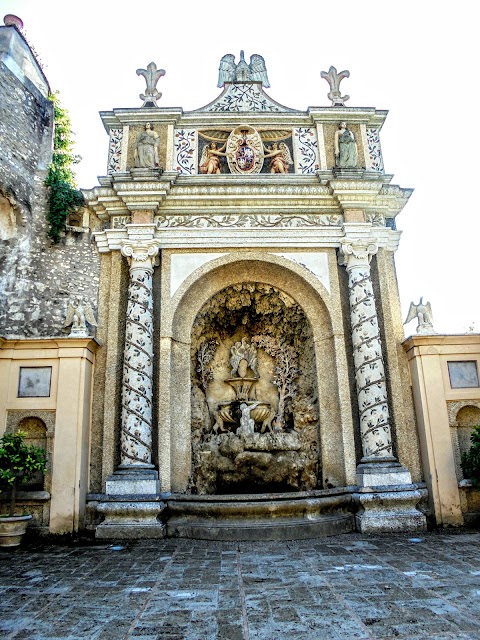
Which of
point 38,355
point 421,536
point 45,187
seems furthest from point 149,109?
point 421,536

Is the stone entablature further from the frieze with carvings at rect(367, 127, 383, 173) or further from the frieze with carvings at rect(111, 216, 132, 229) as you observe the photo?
the frieze with carvings at rect(367, 127, 383, 173)

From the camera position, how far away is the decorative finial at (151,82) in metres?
10.8

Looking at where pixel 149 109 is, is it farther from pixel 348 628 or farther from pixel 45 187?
pixel 348 628

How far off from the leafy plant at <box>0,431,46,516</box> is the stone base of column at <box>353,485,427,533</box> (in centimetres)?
522

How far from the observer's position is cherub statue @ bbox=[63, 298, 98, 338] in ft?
29.1

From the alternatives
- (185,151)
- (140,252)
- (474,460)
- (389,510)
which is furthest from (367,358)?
(185,151)

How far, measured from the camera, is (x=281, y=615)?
4047 millimetres

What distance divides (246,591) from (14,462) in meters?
4.43

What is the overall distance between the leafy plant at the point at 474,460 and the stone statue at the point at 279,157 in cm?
645

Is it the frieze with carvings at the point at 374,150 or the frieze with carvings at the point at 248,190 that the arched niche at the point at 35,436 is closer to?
the frieze with carvings at the point at 248,190

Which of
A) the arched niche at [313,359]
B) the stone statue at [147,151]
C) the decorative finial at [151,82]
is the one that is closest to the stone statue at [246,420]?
the arched niche at [313,359]

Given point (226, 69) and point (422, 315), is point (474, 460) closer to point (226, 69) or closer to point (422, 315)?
point (422, 315)

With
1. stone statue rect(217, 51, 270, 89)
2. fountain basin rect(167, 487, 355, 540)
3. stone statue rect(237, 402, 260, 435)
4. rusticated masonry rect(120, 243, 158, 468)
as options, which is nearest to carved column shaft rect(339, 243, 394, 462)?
fountain basin rect(167, 487, 355, 540)

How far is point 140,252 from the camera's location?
9.51m
